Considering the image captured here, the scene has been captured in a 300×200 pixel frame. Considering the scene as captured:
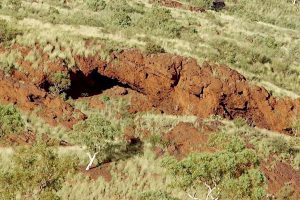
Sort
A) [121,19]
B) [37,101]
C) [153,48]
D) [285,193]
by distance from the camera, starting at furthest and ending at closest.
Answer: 1. [121,19]
2. [153,48]
3. [37,101]
4. [285,193]

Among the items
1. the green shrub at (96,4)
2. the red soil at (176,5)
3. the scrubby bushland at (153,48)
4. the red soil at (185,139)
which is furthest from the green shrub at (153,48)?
the red soil at (176,5)

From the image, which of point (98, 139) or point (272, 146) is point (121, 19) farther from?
point (98, 139)

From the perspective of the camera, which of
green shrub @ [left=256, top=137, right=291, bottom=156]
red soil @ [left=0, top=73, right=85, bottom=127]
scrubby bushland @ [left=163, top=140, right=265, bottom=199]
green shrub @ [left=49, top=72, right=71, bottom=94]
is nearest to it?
scrubby bushland @ [left=163, top=140, right=265, bottom=199]

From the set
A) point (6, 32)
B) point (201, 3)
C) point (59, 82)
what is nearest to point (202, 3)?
point (201, 3)

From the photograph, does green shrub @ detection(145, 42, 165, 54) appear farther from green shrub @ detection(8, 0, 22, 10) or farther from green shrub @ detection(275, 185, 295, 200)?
green shrub @ detection(8, 0, 22, 10)

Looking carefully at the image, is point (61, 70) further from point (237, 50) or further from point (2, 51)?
point (237, 50)

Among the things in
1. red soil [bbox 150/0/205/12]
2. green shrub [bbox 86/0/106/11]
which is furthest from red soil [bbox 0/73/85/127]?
red soil [bbox 150/0/205/12]
